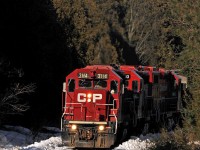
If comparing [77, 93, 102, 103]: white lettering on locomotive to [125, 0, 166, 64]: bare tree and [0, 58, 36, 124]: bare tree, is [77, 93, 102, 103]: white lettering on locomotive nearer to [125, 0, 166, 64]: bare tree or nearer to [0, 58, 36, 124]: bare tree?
[0, 58, 36, 124]: bare tree

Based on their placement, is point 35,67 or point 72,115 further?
point 35,67

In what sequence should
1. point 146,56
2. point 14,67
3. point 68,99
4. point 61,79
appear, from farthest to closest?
1. point 146,56
2. point 61,79
3. point 14,67
4. point 68,99

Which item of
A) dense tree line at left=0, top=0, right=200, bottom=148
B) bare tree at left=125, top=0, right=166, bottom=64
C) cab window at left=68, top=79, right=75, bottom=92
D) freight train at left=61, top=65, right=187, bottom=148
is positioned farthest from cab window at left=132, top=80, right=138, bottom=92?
bare tree at left=125, top=0, right=166, bottom=64

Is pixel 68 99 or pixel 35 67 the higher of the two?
pixel 35 67

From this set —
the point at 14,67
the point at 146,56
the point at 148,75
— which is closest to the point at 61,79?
the point at 14,67

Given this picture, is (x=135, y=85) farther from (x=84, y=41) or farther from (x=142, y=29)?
(x=142, y=29)

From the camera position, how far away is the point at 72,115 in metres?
22.5

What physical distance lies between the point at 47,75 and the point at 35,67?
1789 mm

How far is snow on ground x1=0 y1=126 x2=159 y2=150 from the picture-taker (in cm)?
2122

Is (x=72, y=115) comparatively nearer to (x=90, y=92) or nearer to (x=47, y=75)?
(x=90, y=92)

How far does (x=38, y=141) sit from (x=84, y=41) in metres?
24.0

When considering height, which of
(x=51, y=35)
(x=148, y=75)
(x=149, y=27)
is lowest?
(x=148, y=75)

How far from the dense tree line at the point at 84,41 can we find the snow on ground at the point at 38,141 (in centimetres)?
217

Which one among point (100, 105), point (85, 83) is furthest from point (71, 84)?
point (100, 105)
